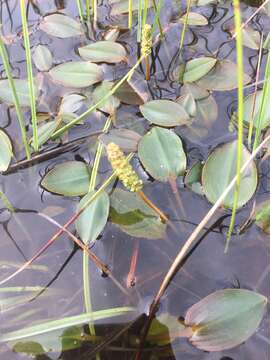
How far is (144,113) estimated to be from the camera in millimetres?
793

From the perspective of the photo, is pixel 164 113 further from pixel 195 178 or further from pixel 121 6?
pixel 121 6

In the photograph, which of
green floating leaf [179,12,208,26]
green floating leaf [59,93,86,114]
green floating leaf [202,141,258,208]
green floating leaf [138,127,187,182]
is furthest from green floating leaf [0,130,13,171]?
green floating leaf [179,12,208,26]

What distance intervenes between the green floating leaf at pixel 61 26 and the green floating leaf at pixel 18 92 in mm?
168

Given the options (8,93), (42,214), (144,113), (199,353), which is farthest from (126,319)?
(8,93)

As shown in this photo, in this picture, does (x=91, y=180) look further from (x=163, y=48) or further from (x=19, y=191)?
(x=163, y=48)

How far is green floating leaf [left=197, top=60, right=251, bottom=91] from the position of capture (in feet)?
2.76

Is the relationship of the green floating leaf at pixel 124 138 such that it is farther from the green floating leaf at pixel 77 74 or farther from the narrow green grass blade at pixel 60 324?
the narrow green grass blade at pixel 60 324

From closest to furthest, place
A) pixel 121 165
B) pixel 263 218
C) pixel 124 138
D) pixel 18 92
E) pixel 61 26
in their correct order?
1. pixel 121 165
2. pixel 263 218
3. pixel 124 138
4. pixel 18 92
5. pixel 61 26

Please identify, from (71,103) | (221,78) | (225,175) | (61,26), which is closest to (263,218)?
(225,175)

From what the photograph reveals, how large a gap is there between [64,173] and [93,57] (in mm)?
311

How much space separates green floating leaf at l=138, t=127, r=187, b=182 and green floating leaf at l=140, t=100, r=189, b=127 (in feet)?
0.12

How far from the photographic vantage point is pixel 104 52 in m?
0.92

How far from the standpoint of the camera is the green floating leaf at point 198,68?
0.86 metres

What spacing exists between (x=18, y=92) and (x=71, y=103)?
0.11 m
